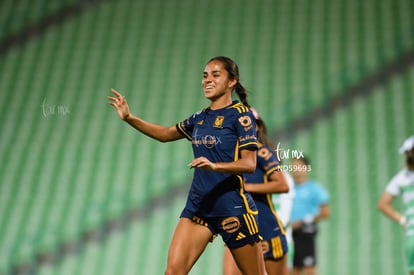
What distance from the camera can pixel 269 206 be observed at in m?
5.41

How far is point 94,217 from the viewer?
878cm

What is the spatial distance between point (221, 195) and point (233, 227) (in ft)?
0.67

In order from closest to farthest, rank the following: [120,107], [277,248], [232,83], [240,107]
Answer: [240,107], [232,83], [120,107], [277,248]

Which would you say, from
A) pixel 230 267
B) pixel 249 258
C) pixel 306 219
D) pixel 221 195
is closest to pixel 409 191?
pixel 230 267

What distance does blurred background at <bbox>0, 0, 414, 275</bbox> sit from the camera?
8.09m

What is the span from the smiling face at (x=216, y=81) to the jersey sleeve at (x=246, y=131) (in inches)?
8.3

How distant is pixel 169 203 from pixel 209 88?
4.33 metres

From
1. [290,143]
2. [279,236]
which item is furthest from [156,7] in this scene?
[279,236]

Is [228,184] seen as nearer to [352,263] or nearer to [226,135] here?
[226,135]

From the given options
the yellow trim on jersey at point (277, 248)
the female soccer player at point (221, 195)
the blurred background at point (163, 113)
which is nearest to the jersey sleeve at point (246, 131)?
the female soccer player at point (221, 195)

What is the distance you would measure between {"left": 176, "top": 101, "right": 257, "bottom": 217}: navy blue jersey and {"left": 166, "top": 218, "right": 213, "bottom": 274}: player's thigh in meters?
0.10

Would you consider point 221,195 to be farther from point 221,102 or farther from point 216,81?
point 216,81

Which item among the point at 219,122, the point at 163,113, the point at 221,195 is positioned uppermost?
the point at 163,113

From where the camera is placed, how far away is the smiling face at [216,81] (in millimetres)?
4676
